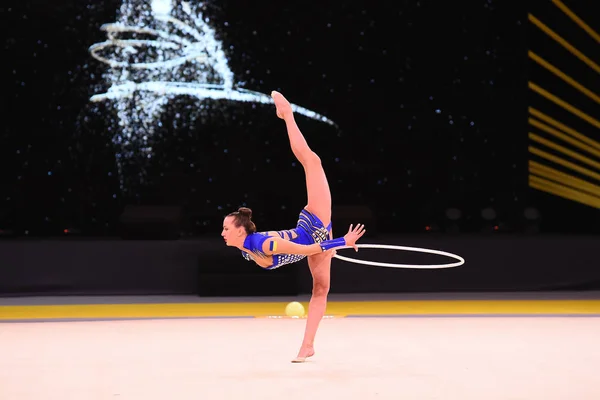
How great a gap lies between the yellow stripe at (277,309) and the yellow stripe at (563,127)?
9.90 feet

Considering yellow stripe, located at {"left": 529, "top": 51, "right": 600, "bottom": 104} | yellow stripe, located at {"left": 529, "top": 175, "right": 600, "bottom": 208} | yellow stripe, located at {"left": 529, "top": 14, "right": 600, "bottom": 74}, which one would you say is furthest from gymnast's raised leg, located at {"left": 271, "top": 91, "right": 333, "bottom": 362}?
yellow stripe, located at {"left": 529, "top": 14, "right": 600, "bottom": 74}

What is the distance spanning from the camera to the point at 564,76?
43.4 ft

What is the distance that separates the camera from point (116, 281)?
38.1 ft

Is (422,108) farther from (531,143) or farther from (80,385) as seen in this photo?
(80,385)

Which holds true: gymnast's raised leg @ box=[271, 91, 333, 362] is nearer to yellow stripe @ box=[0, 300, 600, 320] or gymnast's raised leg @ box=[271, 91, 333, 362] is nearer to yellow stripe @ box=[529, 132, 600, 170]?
yellow stripe @ box=[0, 300, 600, 320]

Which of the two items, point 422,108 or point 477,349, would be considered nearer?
point 477,349

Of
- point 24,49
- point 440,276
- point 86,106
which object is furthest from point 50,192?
point 440,276

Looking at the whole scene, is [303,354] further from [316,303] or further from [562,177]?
[562,177]

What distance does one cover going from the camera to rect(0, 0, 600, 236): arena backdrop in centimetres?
1241

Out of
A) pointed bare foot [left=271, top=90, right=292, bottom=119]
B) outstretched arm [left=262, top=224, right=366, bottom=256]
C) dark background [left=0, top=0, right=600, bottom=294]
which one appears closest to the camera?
outstretched arm [left=262, top=224, right=366, bottom=256]

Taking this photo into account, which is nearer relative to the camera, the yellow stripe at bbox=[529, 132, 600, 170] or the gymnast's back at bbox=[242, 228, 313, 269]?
the gymnast's back at bbox=[242, 228, 313, 269]

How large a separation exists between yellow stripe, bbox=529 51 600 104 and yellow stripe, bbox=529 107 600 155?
0.59 m

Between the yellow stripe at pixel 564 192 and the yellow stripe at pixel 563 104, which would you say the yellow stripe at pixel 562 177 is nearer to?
the yellow stripe at pixel 564 192

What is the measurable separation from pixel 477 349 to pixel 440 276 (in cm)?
482
